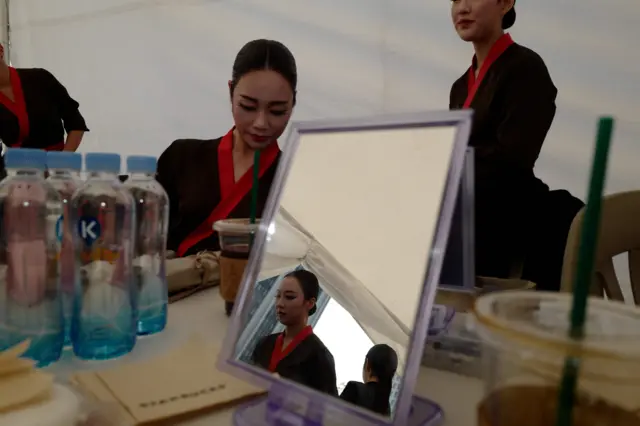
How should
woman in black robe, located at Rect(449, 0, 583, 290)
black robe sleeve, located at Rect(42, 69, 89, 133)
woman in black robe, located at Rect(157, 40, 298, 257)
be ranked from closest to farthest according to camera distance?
woman in black robe, located at Rect(449, 0, 583, 290)
woman in black robe, located at Rect(157, 40, 298, 257)
black robe sleeve, located at Rect(42, 69, 89, 133)

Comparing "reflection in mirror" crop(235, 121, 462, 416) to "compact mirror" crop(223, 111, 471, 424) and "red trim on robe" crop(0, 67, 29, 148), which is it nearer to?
"compact mirror" crop(223, 111, 471, 424)

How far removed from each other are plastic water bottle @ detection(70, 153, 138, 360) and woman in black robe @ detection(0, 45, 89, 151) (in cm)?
159

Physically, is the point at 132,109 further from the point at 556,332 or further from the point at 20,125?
the point at 556,332

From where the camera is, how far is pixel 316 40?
7.28ft

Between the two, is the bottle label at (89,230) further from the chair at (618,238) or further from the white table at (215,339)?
the chair at (618,238)

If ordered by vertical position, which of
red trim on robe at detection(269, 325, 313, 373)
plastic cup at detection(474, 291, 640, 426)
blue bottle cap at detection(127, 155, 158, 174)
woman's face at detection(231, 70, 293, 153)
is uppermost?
woman's face at detection(231, 70, 293, 153)

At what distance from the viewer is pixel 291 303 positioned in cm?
54

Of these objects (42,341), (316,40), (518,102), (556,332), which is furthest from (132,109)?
(556,332)

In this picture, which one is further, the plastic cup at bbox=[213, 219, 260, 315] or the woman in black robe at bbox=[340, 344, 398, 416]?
the plastic cup at bbox=[213, 219, 260, 315]

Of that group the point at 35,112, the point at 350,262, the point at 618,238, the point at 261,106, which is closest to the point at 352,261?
the point at 350,262

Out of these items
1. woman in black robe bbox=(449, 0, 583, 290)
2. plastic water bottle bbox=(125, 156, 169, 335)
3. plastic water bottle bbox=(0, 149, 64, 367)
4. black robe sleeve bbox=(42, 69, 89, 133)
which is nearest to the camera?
plastic water bottle bbox=(0, 149, 64, 367)

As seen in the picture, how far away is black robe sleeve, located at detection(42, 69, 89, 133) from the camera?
228cm

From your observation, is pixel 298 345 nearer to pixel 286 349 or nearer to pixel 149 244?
pixel 286 349

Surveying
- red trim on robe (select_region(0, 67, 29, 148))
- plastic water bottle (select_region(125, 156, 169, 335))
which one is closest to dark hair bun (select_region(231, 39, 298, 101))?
plastic water bottle (select_region(125, 156, 169, 335))
